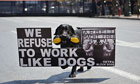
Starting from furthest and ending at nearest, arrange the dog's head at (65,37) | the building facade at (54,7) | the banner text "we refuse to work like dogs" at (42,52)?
the building facade at (54,7), the banner text "we refuse to work like dogs" at (42,52), the dog's head at (65,37)

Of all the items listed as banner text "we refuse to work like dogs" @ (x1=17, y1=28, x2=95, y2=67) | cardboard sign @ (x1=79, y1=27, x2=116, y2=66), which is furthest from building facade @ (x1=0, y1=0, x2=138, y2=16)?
Result: banner text "we refuse to work like dogs" @ (x1=17, y1=28, x2=95, y2=67)

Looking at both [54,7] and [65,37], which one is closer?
[65,37]

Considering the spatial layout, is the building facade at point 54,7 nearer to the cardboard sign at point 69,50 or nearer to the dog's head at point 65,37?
the cardboard sign at point 69,50

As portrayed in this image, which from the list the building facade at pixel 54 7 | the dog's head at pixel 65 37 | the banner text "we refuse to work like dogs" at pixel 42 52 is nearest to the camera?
the dog's head at pixel 65 37

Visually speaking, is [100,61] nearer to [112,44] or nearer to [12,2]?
[112,44]

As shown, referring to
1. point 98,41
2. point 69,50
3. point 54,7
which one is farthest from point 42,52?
point 54,7

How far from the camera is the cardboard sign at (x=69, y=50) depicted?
5.88 meters

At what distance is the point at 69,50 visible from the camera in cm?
587

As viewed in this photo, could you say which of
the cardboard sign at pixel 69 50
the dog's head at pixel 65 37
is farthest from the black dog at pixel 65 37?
the cardboard sign at pixel 69 50

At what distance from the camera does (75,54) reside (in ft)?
19.3

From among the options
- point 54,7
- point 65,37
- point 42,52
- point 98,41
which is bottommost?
point 42,52

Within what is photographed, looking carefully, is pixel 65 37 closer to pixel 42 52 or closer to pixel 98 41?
pixel 42 52

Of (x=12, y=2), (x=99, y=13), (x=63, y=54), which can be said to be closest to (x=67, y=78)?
(x=63, y=54)

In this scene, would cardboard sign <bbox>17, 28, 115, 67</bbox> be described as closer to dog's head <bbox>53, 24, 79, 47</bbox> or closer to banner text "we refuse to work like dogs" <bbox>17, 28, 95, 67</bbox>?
banner text "we refuse to work like dogs" <bbox>17, 28, 95, 67</bbox>
